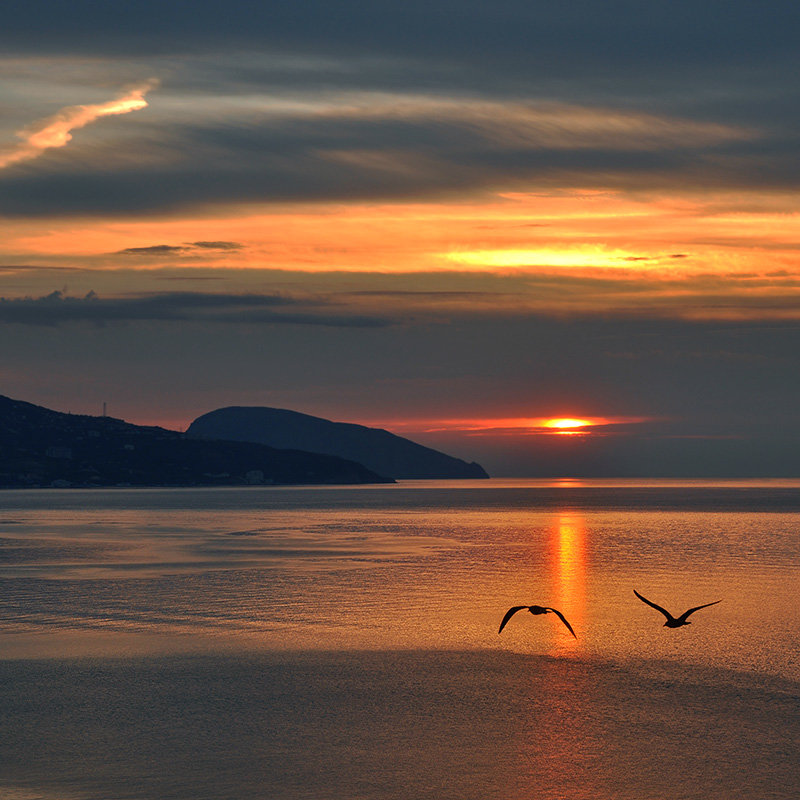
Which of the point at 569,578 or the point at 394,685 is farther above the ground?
the point at 394,685

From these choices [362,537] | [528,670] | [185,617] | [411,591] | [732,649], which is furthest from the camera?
[362,537]

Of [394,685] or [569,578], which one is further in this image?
[569,578]

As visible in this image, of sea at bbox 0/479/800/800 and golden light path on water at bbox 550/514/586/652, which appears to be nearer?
sea at bbox 0/479/800/800

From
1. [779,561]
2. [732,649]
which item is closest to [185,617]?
[732,649]

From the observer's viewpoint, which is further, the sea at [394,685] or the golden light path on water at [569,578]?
the golden light path on water at [569,578]

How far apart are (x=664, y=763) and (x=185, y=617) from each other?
30.0 m

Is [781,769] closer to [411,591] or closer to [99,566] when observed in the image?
[411,591]

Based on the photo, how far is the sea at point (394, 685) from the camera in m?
26.3

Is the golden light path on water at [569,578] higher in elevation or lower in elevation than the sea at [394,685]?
lower

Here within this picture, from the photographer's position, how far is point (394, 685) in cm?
3653

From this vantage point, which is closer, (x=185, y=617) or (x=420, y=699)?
(x=420, y=699)

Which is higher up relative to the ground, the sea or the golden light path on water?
the sea

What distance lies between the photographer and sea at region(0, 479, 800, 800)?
26312 millimetres

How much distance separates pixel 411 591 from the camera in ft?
209
